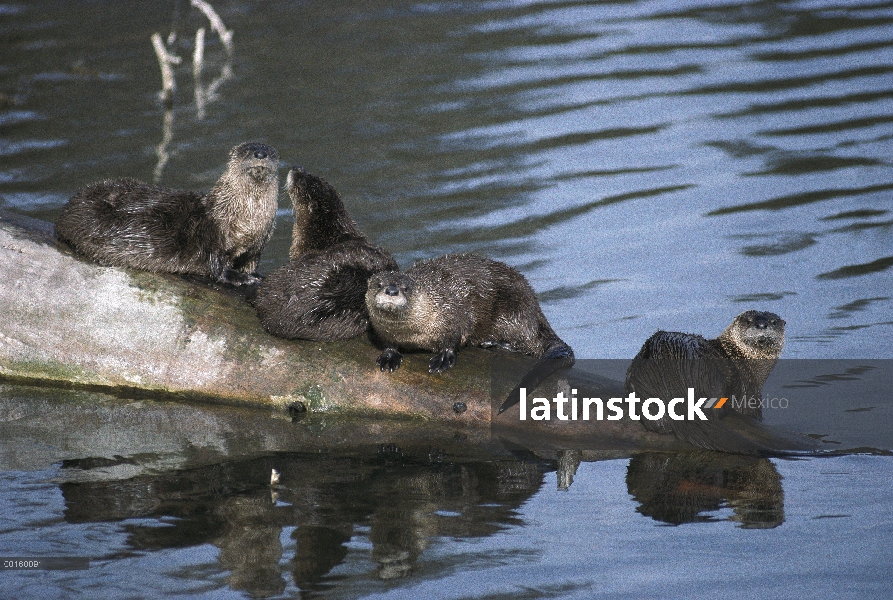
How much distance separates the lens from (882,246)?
754cm

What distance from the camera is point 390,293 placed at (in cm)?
505

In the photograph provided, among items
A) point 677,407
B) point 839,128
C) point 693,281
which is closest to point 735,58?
point 839,128

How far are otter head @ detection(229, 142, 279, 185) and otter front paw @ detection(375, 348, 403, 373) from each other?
1.29 metres

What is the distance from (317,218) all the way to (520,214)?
8.57ft

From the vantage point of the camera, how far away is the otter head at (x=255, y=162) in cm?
604

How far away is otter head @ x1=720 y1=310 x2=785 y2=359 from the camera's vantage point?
5.28m

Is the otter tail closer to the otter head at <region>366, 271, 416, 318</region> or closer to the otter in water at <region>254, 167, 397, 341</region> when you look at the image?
the otter head at <region>366, 271, 416, 318</region>

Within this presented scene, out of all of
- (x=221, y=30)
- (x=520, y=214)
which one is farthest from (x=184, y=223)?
(x=221, y=30)

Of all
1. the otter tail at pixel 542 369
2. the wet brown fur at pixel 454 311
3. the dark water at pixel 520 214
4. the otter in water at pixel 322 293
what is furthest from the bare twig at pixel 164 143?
the otter tail at pixel 542 369

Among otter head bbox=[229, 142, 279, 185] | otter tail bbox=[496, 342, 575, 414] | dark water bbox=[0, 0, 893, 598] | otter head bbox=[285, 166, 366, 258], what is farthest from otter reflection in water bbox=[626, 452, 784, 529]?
otter head bbox=[229, 142, 279, 185]

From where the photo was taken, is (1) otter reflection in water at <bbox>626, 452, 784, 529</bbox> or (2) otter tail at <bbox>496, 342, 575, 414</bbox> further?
(2) otter tail at <bbox>496, 342, 575, 414</bbox>

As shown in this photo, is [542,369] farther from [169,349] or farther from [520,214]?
[520,214]

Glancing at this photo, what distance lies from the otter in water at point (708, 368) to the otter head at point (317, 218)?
1718 millimetres

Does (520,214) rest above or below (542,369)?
above
